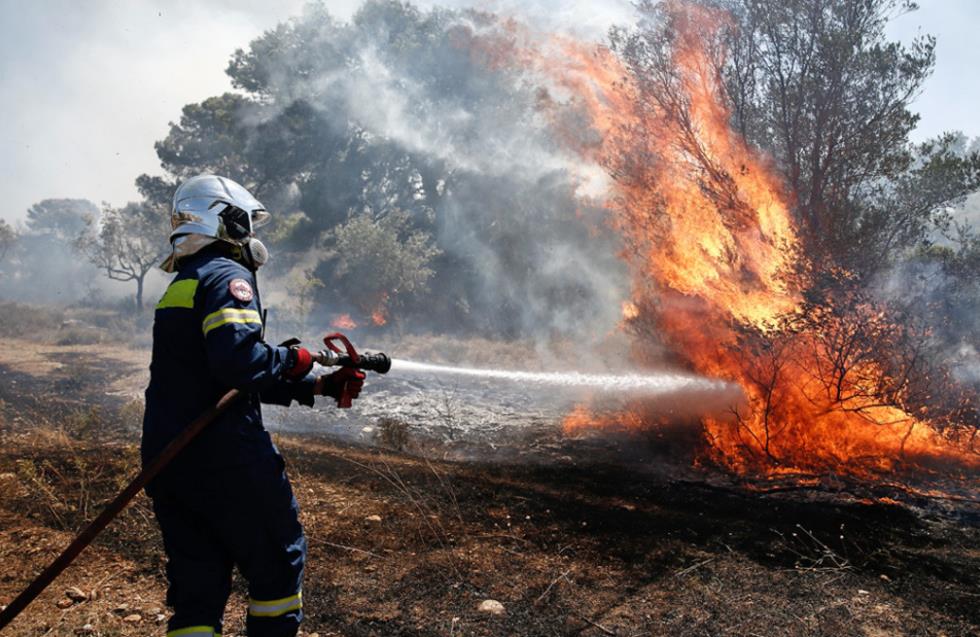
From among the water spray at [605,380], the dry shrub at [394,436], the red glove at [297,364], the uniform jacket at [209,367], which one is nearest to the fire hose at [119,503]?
the uniform jacket at [209,367]

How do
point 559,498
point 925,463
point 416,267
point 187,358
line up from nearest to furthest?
point 187,358 → point 559,498 → point 925,463 → point 416,267

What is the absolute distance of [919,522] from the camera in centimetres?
568

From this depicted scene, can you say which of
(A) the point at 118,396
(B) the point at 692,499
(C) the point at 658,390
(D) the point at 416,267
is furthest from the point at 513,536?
(D) the point at 416,267

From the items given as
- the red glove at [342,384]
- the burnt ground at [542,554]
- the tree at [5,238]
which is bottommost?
the burnt ground at [542,554]

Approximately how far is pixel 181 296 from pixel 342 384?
2.98ft

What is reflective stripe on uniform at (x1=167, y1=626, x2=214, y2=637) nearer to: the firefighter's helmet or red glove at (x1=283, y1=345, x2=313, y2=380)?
red glove at (x1=283, y1=345, x2=313, y2=380)

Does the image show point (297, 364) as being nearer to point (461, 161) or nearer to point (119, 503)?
point (119, 503)

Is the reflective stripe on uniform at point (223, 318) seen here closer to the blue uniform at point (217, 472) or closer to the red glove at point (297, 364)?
the blue uniform at point (217, 472)

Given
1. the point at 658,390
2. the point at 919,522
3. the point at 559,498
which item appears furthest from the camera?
the point at 658,390

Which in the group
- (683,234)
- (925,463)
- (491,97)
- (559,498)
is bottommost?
(559,498)

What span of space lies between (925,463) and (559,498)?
16.2ft

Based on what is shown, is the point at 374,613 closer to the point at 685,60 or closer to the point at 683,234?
the point at 683,234

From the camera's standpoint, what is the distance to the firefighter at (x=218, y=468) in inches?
108

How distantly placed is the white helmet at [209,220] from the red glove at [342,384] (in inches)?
27.7
